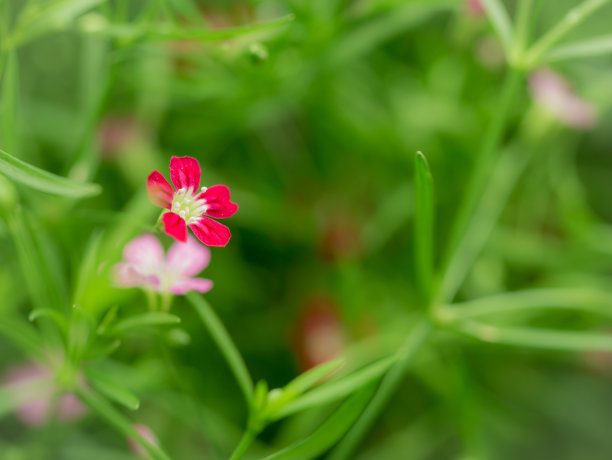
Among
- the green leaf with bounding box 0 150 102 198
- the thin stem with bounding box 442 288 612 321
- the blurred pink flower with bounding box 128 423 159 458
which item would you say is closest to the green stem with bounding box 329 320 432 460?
the thin stem with bounding box 442 288 612 321

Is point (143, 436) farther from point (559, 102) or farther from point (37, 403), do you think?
point (559, 102)

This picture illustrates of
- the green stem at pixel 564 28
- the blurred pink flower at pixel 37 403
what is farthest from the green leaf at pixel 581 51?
the blurred pink flower at pixel 37 403

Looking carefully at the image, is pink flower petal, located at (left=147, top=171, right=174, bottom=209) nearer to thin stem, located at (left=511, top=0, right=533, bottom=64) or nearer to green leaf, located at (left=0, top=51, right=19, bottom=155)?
green leaf, located at (left=0, top=51, right=19, bottom=155)

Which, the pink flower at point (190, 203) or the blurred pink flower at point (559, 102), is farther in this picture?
the blurred pink flower at point (559, 102)

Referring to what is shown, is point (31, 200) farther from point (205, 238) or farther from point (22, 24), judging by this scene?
point (205, 238)

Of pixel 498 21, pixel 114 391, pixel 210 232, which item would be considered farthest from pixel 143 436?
pixel 498 21

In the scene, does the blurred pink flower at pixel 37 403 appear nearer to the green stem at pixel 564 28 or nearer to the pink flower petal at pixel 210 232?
the pink flower petal at pixel 210 232

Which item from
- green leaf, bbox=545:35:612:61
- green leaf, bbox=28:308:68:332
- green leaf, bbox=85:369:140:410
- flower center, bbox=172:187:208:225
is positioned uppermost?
green leaf, bbox=545:35:612:61
